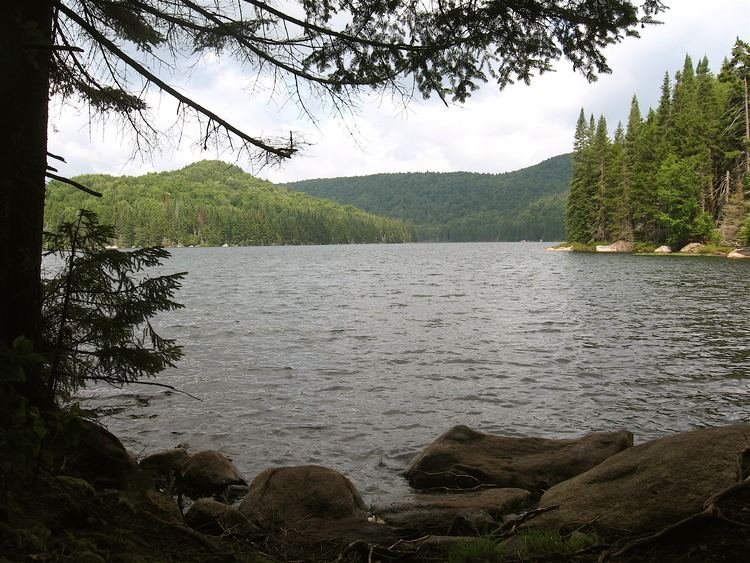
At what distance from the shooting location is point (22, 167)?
3705 mm

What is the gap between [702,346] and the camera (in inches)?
611

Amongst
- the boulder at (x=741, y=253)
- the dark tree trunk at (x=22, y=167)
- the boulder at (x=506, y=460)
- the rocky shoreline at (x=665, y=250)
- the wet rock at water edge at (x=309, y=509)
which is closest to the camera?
the dark tree trunk at (x=22, y=167)

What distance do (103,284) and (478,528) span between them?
449 cm

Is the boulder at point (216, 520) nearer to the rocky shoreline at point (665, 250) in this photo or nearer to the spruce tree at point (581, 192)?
the rocky shoreline at point (665, 250)

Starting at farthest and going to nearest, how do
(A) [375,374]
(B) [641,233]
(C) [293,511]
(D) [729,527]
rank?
(B) [641,233]
(A) [375,374]
(C) [293,511]
(D) [729,527]

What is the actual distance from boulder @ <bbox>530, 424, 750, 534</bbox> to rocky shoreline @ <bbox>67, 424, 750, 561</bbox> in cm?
1

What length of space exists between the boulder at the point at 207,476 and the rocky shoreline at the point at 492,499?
0.05 ft

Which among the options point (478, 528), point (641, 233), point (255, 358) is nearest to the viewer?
point (478, 528)

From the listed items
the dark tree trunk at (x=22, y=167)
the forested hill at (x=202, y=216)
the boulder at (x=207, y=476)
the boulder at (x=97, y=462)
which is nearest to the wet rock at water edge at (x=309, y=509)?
the boulder at (x=207, y=476)

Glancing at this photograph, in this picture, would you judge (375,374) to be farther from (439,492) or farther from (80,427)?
(80,427)

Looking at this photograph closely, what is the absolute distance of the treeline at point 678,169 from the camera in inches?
2179

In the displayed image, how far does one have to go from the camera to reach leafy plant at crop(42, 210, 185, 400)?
4457mm

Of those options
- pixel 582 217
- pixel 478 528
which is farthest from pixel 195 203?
pixel 478 528

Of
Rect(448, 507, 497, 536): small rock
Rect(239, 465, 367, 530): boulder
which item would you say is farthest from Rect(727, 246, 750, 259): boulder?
Rect(239, 465, 367, 530): boulder
